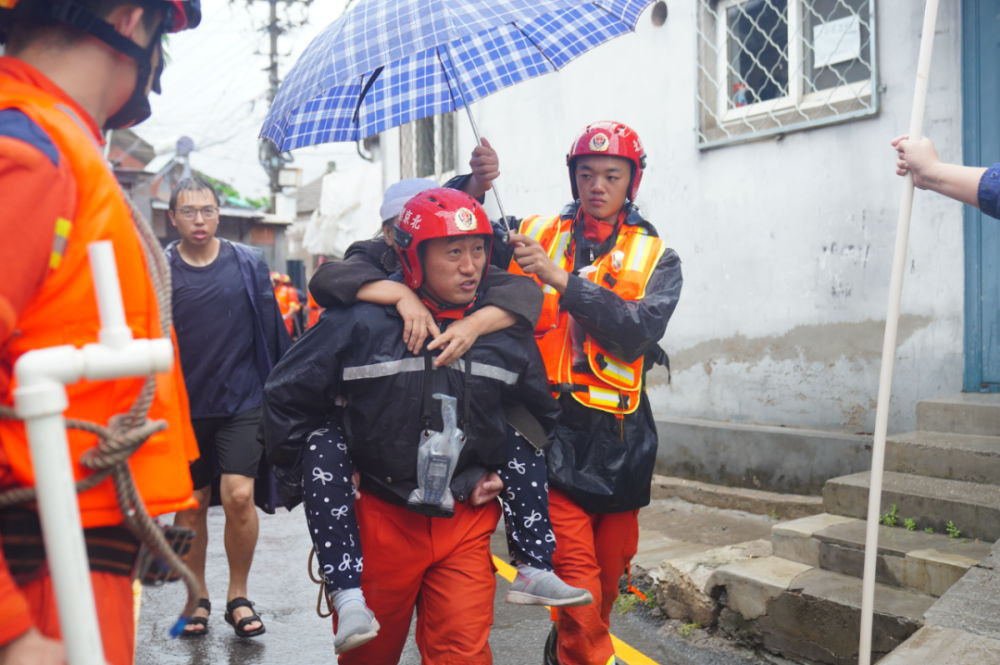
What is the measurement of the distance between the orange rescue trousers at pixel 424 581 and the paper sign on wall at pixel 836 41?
4789 millimetres

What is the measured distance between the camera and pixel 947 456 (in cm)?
474

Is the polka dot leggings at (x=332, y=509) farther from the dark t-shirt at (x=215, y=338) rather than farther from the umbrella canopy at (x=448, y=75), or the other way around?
the dark t-shirt at (x=215, y=338)

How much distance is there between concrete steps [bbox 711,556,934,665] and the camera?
397cm

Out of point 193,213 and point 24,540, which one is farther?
point 193,213

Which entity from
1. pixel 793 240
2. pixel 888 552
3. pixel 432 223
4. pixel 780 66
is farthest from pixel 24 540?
pixel 780 66

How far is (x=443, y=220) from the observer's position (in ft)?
9.39

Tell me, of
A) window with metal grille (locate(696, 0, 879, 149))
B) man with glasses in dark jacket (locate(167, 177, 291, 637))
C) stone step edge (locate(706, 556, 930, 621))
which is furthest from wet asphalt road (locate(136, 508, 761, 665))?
window with metal grille (locate(696, 0, 879, 149))

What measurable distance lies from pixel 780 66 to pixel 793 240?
1.32m

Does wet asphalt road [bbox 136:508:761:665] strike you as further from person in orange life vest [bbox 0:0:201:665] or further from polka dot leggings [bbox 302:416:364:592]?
person in orange life vest [bbox 0:0:201:665]

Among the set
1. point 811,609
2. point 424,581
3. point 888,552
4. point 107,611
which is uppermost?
point 107,611

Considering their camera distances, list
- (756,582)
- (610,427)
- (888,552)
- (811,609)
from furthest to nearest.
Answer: (756,582), (888,552), (811,609), (610,427)

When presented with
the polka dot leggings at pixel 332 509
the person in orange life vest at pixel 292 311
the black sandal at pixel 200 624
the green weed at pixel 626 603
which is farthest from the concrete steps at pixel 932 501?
the person in orange life vest at pixel 292 311

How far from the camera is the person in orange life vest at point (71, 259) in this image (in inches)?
51.6

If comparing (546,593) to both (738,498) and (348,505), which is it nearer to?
(348,505)
